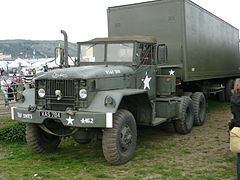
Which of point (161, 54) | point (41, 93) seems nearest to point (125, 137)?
point (41, 93)

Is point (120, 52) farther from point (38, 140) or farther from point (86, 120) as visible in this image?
point (38, 140)

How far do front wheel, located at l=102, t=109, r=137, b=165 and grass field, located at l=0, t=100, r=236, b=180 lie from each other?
0.18 meters

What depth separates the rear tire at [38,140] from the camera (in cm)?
625

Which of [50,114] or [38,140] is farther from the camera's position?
[38,140]

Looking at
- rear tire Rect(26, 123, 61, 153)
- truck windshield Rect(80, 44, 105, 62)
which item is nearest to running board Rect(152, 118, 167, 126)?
truck windshield Rect(80, 44, 105, 62)

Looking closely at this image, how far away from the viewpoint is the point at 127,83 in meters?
6.60

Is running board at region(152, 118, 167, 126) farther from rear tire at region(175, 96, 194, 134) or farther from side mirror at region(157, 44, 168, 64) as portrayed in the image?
side mirror at region(157, 44, 168, 64)

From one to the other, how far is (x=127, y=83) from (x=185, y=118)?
242cm

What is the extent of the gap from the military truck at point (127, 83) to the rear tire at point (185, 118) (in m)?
0.03

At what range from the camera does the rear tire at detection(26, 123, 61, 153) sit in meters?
6.25

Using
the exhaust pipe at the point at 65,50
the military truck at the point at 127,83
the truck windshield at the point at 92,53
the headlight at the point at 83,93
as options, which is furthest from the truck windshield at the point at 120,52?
the headlight at the point at 83,93

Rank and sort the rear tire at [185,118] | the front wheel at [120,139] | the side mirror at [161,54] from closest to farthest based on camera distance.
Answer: the front wheel at [120,139] → the side mirror at [161,54] → the rear tire at [185,118]

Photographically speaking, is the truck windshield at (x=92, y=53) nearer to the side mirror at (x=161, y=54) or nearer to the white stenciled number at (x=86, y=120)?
the side mirror at (x=161, y=54)

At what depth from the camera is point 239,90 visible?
15.0 feet
